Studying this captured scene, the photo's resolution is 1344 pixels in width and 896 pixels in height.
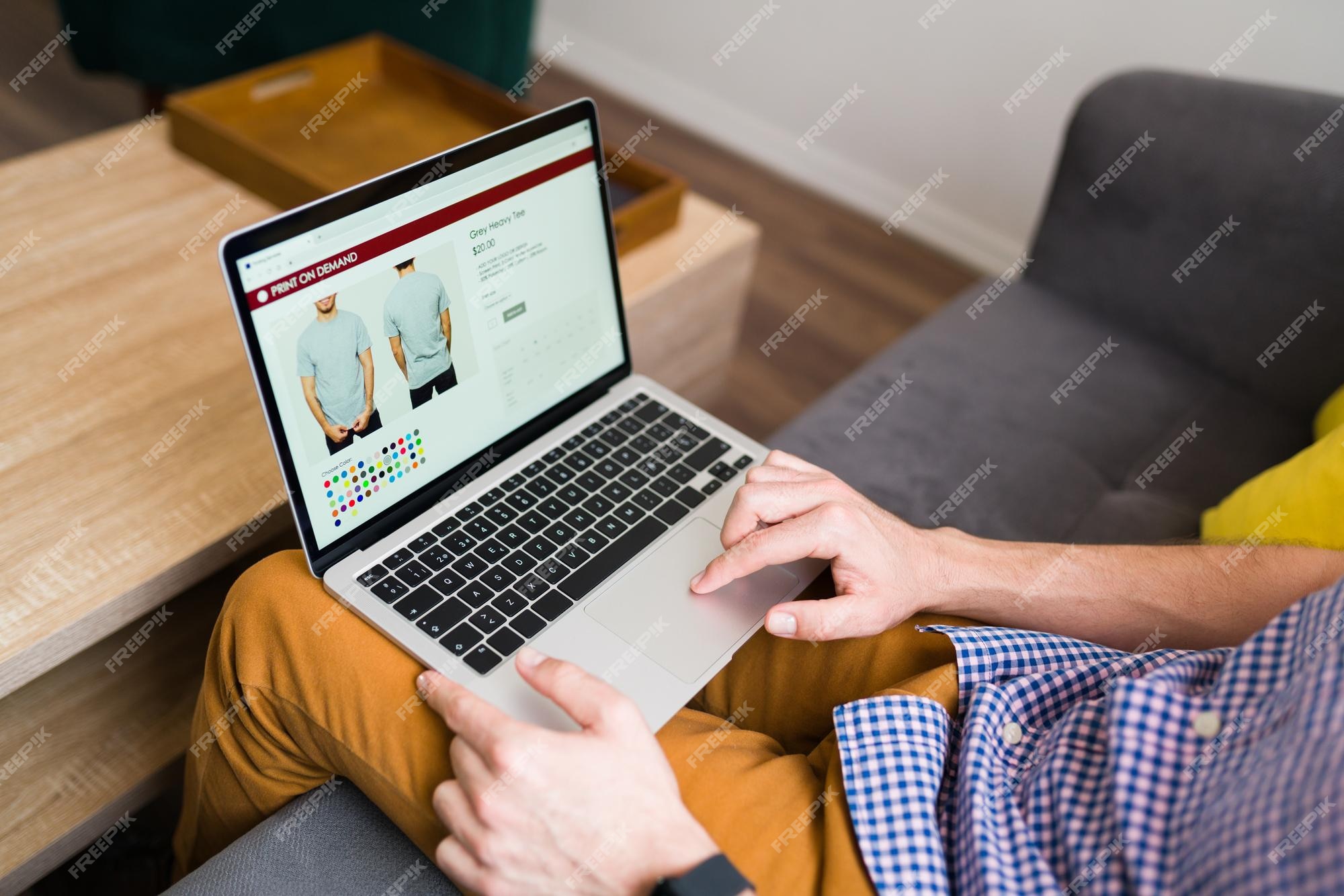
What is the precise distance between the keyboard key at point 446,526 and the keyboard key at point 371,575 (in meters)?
0.06

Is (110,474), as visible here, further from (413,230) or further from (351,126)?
(351,126)

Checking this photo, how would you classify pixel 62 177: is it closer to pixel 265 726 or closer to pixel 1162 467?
pixel 265 726

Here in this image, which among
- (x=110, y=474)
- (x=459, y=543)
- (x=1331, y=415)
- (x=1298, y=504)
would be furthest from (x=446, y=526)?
(x=1331, y=415)

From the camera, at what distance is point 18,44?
2623mm

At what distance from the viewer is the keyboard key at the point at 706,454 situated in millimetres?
948

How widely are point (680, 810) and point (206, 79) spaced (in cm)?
198

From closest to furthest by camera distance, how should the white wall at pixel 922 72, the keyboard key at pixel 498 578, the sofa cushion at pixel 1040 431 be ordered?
the keyboard key at pixel 498 578 → the sofa cushion at pixel 1040 431 → the white wall at pixel 922 72

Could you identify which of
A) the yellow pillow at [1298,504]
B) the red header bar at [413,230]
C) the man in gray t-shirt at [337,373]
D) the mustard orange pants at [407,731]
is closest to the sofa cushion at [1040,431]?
the yellow pillow at [1298,504]

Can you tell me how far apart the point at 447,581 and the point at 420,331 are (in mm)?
201

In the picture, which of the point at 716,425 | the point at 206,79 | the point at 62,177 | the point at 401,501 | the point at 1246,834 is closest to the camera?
the point at 1246,834

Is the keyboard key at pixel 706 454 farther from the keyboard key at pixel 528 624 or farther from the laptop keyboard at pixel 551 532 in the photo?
the keyboard key at pixel 528 624

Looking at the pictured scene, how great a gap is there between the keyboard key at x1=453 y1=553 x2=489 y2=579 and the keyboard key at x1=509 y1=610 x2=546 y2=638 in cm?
5

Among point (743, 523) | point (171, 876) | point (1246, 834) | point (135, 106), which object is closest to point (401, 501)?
point (743, 523)

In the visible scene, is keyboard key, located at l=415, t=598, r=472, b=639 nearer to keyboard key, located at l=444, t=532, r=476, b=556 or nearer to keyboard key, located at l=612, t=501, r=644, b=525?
keyboard key, located at l=444, t=532, r=476, b=556
